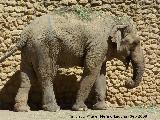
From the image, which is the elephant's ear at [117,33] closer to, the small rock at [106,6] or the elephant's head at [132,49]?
the elephant's head at [132,49]

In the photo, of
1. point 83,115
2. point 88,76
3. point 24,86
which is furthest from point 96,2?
point 83,115

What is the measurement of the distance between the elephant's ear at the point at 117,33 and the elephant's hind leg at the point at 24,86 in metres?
1.72

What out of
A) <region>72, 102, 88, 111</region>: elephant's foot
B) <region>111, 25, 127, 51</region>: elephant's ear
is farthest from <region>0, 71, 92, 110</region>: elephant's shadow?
<region>111, 25, 127, 51</region>: elephant's ear

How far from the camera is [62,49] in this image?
10.7 meters

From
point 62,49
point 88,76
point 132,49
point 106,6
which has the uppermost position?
point 106,6

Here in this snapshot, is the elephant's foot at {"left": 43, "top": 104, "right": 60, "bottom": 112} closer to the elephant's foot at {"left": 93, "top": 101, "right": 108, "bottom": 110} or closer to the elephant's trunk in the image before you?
A: the elephant's foot at {"left": 93, "top": 101, "right": 108, "bottom": 110}

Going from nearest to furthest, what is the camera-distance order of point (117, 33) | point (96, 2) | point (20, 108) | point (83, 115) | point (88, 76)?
1. point (83, 115)
2. point (20, 108)
3. point (88, 76)
4. point (117, 33)
5. point (96, 2)

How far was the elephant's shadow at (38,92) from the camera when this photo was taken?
455 inches

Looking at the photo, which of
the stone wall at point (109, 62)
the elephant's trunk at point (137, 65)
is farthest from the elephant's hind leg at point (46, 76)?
the elephant's trunk at point (137, 65)

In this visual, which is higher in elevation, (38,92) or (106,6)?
(106,6)

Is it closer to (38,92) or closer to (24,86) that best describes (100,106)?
(38,92)

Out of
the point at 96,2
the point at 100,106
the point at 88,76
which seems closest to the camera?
the point at 88,76

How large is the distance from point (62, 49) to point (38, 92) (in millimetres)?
1413

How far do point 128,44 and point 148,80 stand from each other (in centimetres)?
145
